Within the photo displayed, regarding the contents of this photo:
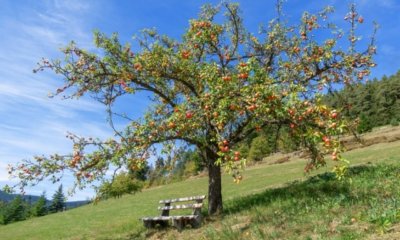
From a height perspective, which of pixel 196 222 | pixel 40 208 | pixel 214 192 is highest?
pixel 40 208

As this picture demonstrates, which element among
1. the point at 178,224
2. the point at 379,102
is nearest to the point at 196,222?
the point at 178,224

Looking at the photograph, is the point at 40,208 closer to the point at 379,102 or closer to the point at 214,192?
the point at 214,192

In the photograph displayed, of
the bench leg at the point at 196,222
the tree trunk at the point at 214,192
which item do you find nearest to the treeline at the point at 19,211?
the tree trunk at the point at 214,192

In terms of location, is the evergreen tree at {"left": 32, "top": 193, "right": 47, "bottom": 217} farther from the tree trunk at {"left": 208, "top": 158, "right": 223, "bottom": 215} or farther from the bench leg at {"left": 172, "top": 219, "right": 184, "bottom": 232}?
the bench leg at {"left": 172, "top": 219, "right": 184, "bottom": 232}

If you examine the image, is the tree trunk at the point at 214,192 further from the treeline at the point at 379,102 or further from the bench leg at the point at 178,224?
the treeline at the point at 379,102

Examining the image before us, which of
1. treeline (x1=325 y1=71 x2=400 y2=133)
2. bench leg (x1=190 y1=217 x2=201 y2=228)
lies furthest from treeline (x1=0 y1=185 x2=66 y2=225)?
bench leg (x1=190 y1=217 x2=201 y2=228)

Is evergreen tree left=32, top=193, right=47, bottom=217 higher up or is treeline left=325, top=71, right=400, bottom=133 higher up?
treeline left=325, top=71, right=400, bottom=133

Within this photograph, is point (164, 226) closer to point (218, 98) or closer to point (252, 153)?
point (218, 98)

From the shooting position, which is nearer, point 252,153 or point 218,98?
point 218,98

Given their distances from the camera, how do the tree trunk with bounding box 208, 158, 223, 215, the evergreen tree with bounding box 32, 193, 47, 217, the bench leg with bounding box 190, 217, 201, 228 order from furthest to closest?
the evergreen tree with bounding box 32, 193, 47, 217
the tree trunk with bounding box 208, 158, 223, 215
the bench leg with bounding box 190, 217, 201, 228

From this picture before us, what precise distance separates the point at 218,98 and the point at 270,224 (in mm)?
3923

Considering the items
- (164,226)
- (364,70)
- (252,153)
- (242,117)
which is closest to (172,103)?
(242,117)

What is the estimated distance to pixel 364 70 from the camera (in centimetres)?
1634

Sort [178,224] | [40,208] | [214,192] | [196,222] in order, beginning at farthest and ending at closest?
1. [40,208]
2. [214,192]
3. [178,224]
4. [196,222]
